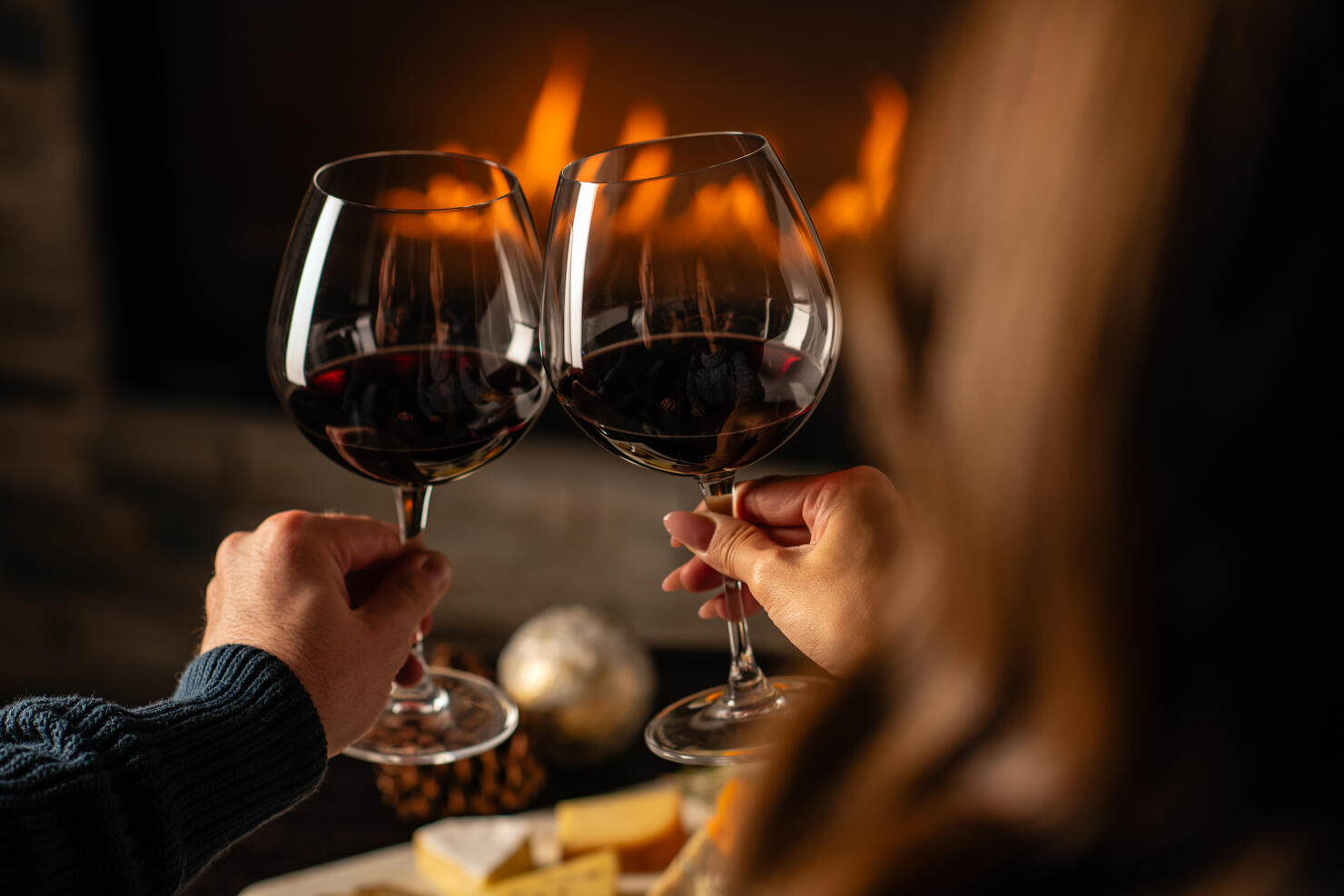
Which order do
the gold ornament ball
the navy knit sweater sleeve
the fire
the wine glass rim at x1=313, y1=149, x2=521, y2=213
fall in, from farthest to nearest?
the fire → the gold ornament ball → the wine glass rim at x1=313, y1=149, x2=521, y2=213 → the navy knit sweater sleeve

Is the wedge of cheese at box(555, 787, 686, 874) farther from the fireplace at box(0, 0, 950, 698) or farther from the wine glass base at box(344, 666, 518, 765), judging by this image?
the fireplace at box(0, 0, 950, 698)

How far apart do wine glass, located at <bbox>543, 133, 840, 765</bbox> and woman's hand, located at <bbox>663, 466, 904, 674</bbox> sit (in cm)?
9

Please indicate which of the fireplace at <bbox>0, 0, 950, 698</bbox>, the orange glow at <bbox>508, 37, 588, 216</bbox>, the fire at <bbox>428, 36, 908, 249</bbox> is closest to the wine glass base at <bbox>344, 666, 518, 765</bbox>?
the fire at <bbox>428, 36, 908, 249</bbox>

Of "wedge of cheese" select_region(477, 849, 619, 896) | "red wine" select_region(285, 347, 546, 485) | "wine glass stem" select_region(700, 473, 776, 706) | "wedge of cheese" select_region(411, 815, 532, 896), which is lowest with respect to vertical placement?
"wedge of cheese" select_region(477, 849, 619, 896)

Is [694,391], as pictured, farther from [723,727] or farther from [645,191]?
[723,727]

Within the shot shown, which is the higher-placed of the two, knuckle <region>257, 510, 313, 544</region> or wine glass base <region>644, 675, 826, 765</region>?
knuckle <region>257, 510, 313, 544</region>

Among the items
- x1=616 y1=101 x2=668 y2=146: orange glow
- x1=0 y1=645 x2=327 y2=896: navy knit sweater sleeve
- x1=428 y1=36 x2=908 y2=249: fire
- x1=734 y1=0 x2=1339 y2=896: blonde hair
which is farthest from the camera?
x1=616 y1=101 x2=668 y2=146: orange glow

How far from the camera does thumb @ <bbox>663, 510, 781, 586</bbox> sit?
75cm

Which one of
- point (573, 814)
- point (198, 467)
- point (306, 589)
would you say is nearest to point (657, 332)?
point (306, 589)

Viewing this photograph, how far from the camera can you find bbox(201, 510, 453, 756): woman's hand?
2.52 ft

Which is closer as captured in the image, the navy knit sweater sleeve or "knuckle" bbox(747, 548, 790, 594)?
the navy knit sweater sleeve

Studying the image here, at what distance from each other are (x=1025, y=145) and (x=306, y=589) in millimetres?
577

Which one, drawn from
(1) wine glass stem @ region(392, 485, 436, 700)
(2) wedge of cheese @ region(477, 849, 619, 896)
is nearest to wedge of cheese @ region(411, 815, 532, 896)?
(2) wedge of cheese @ region(477, 849, 619, 896)

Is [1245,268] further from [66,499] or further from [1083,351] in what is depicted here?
[66,499]
